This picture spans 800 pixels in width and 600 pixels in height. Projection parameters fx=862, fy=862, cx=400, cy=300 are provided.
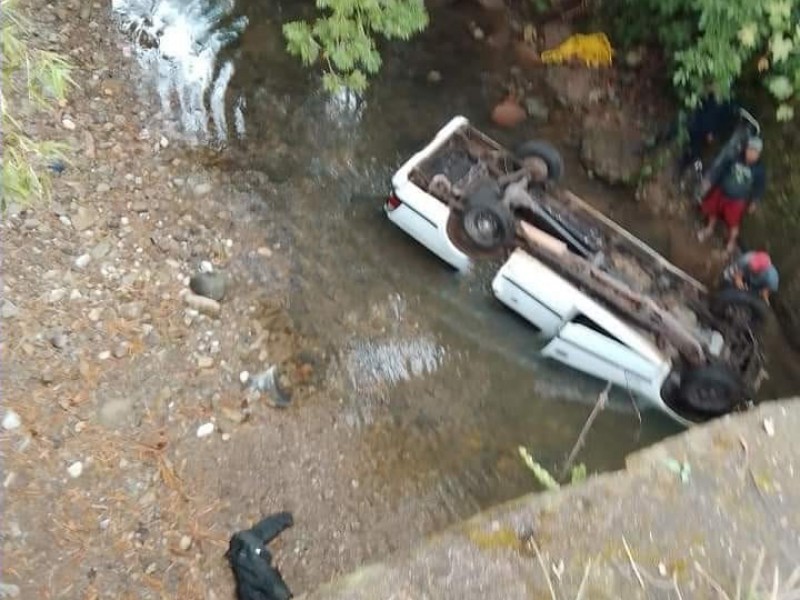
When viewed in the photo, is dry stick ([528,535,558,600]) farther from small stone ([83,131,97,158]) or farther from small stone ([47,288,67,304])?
small stone ([83,131,97,158])

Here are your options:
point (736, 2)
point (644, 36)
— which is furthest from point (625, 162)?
point (736, 2)

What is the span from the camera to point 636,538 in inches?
135

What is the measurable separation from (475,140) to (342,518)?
3.32m

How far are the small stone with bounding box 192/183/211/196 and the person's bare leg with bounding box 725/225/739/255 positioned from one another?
437 centimetres

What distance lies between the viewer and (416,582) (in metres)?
3.23

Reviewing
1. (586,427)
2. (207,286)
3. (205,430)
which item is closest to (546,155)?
(586,427)

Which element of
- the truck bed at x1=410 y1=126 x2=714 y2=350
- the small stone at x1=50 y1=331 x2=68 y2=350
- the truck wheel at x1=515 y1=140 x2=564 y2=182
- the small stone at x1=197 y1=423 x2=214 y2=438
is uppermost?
the truck wheel at x1=515 y1=140 x2=564 y2=182

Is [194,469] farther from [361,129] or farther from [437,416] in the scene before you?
[361,129]

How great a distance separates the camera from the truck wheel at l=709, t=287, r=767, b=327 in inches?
256

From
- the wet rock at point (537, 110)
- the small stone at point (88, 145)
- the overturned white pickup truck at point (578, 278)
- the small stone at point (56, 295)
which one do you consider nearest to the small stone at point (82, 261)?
the small stone at point (56, 295)

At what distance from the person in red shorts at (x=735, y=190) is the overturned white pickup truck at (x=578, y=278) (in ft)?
2.25

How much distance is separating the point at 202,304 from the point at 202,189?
1115mm

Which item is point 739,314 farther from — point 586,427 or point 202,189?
point 202,189

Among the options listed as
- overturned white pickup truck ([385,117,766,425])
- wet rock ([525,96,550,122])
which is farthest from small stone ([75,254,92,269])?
wet rock ([525,96,550,122])
